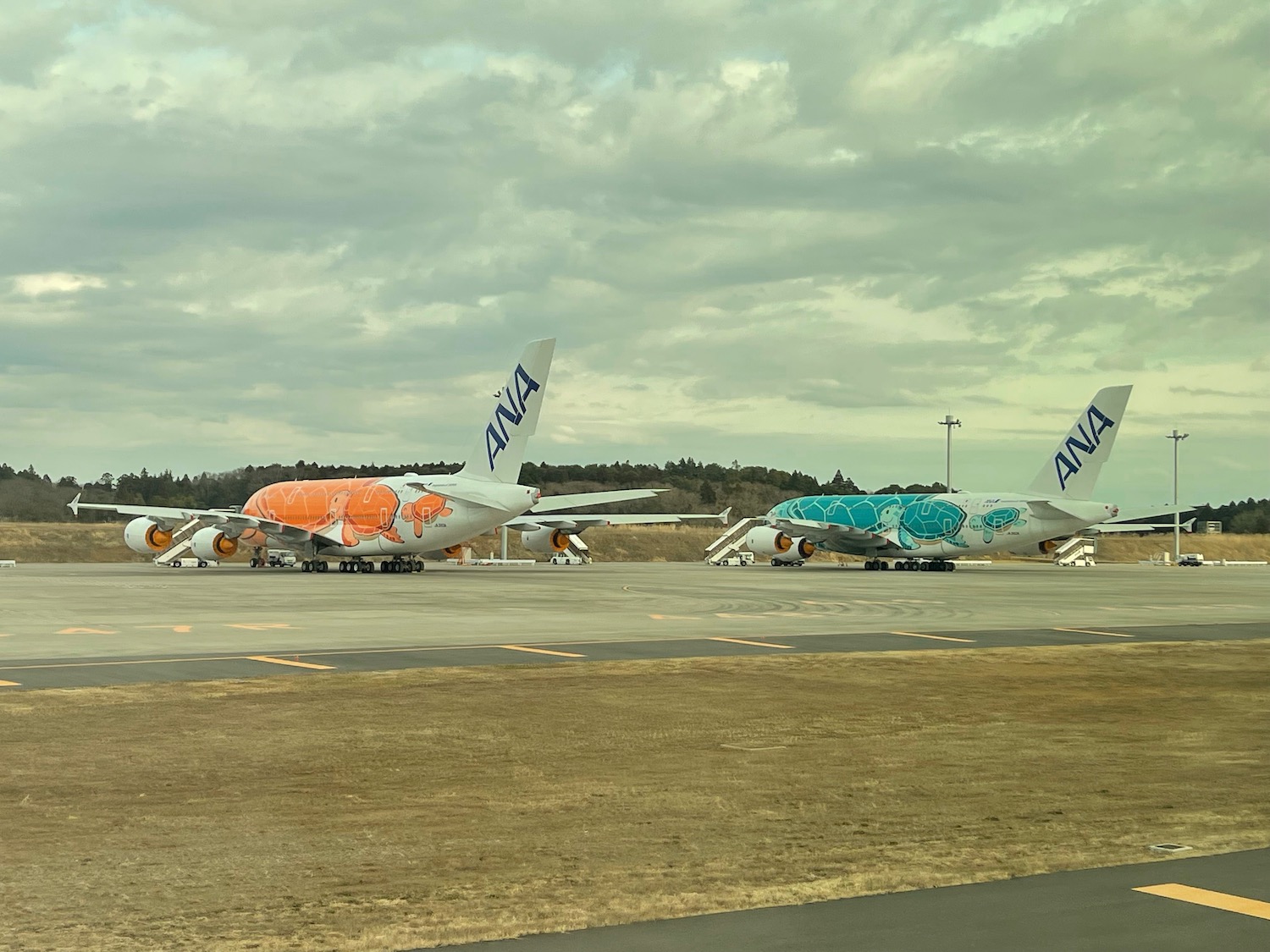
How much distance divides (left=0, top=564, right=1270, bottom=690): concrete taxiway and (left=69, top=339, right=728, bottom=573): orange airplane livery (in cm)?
607

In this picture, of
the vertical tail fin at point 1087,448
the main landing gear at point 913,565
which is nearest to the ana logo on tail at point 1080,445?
the vertical tail fin at point 1087,448

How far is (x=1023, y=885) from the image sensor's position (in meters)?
6.90

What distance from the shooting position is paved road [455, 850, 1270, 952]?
19.1 feet

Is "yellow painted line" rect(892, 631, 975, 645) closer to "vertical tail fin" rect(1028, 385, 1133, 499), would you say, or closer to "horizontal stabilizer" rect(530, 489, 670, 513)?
"horizontal stabilizer" rect(530, 489, 670, 513)

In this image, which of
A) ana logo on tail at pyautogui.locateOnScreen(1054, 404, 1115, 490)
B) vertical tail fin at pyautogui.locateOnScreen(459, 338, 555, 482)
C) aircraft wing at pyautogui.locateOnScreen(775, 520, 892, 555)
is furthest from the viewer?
aircraft wing at pyautogui.locateOnScreen(775, 520, 892, 555)

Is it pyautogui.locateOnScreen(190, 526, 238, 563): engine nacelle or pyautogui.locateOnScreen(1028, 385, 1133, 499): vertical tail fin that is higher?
pyautogui.locateOnScreen(1028, 385, 1133, 499): vertical tail fin

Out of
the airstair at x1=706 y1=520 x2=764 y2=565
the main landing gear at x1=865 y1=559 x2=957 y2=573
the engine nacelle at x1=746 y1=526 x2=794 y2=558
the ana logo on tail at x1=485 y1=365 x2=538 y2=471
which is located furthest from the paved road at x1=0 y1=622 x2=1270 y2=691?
the airstair at x1=706 y1=520 x2=764 y2=565

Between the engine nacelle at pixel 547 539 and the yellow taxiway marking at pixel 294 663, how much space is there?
47.5 meters

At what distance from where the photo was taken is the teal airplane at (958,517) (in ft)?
213

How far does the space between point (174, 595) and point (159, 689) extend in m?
23.7

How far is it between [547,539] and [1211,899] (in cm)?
6174

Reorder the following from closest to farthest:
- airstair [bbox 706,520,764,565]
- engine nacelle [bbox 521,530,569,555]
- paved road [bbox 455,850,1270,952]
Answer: paved road [bbox 455,850,1270,952] < engine nacelle [bbox 521,530,569,555] < airstair [bbox 706,520,764,565]

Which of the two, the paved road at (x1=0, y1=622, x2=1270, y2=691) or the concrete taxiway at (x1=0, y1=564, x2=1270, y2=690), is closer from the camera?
the paved road at (x1=0, y1=622, x2=1270, y2=691)

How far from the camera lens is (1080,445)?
6550 cm
